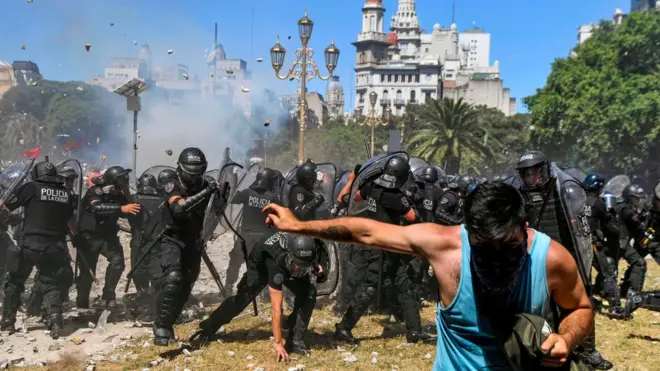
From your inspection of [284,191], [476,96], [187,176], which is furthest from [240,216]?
[476,96]

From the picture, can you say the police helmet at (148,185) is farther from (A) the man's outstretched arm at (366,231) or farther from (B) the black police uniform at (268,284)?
(A) the man's outstretched arm at (366,231)

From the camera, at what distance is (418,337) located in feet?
24.0

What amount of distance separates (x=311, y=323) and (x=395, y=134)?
6.58 meters

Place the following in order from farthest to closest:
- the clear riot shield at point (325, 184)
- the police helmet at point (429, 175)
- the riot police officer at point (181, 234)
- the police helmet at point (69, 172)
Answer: the clear riot shield at point (325, 184), the police helmet at point (429, 175), the police helmet at point (69, 172), the riot police officer at point (181, 234)

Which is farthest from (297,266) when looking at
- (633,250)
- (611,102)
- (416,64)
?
(416,64)

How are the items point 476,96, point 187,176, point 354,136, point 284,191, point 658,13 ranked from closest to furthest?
point 187,176 → point 284,191 → point 658,13 → point 354,136 → point 476,96

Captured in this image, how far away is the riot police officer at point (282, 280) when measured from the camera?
6.16m

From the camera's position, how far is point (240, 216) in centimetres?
947

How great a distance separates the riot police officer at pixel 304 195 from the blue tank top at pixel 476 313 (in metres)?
5.45

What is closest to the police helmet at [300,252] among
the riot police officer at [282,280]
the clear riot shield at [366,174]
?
the riot police officer at [282,280]

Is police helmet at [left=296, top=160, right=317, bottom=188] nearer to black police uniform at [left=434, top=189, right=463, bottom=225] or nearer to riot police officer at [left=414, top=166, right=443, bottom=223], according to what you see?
riot police officer at [left=414, top=166, right=443, bottom=223]

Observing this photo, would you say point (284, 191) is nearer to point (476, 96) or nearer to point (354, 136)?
point (354, 136)

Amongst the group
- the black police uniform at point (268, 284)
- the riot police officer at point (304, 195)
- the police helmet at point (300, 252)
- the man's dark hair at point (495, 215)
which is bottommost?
the black police uniform at point (268, 284)

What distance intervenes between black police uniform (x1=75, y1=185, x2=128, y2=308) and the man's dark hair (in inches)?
274
